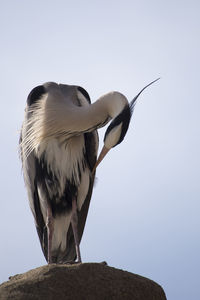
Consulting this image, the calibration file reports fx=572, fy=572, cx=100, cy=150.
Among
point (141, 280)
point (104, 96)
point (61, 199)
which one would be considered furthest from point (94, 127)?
point (141, 280)

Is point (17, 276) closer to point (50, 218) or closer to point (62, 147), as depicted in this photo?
point (50, 218)

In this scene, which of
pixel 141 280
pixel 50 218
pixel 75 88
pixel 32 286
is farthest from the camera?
pixel 75 88

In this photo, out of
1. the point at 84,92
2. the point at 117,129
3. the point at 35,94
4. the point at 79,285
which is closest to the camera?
the point at 79,285

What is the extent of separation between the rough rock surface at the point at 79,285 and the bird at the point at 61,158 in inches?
65.9

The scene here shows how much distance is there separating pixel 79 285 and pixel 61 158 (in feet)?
7.82

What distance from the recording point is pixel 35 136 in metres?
6.98

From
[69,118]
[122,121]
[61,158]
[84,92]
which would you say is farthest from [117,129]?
[84,92]

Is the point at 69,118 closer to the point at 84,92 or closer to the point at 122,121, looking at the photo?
the point at 84,92

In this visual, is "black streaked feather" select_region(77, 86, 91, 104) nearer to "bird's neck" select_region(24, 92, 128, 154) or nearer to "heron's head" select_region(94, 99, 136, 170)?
"bird's neck" select_region(24, 92, 128, 154)

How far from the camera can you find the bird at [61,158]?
686 centimetres

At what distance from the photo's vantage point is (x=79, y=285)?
15.6ft

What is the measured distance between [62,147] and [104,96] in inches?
31.6

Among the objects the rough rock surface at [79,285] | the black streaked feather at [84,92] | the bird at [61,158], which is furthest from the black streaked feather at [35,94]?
the rough rock surface at [79,285]

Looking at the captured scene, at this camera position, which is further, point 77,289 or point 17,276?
point 17,276
